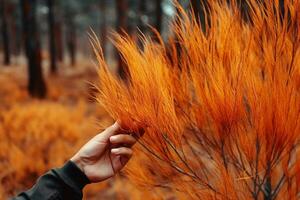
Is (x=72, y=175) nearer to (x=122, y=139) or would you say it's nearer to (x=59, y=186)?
(x=59, y=186)

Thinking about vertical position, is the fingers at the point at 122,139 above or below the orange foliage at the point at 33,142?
above

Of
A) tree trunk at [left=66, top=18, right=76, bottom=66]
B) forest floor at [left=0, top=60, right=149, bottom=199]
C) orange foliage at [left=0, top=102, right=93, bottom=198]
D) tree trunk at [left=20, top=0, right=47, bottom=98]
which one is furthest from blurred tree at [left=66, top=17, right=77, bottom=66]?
orange foliage at [left=0, top=102, right=93, bottom=198]

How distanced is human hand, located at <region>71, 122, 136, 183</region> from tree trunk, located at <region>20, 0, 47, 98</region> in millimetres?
9061

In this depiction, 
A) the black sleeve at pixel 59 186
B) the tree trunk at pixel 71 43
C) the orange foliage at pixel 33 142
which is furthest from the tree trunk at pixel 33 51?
the tree trunk at pixel 71 43

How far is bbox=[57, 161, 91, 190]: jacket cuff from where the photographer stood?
6.02 ft

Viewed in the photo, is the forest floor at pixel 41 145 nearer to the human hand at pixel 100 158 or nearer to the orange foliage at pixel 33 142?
the orange foliage at pixel 33 142

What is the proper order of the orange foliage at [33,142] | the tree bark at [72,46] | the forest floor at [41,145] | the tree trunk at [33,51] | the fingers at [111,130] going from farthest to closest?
the tree bark at [72,46], the tree trunk at [33,51], the orange foliage at [33,142], the forest floor at [41,145], the fingers at [111,130]

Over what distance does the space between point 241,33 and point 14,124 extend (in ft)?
15.6

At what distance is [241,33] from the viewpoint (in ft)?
5.99

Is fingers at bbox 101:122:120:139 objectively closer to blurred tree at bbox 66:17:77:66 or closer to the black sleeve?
the black sleeve

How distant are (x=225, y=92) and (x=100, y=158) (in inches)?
24.0

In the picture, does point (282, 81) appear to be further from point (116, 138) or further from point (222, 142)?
point (116, 138)

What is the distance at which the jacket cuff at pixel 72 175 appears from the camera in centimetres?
184

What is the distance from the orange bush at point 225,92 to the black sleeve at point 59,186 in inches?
12.4
